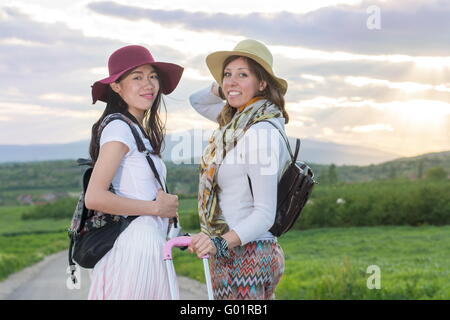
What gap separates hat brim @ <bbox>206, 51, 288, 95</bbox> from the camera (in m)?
3.32

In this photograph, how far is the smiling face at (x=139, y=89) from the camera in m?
3.37

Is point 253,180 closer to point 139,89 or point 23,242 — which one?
point 139,89

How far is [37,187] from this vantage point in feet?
197

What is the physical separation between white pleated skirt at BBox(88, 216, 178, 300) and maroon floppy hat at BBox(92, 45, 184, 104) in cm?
71

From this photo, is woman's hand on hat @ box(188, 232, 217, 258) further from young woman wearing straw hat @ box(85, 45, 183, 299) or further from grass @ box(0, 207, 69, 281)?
grass @ box(0, 207, 69, 281)

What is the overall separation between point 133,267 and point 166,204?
0.33 metres

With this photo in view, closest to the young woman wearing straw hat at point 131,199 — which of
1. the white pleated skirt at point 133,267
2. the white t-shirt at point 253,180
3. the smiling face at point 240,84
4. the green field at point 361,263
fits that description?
the white pleated skirt at point 133,267

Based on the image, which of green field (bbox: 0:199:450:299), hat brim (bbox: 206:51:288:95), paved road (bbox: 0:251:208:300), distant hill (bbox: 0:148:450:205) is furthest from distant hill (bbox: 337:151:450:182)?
hat brim (bbox: 206:51:288:95)

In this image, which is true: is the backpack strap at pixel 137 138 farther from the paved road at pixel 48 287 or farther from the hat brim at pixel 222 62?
the paved road at pixel 48 287

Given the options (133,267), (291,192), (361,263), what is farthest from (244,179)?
(361,263)

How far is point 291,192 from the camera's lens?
330 centimetres

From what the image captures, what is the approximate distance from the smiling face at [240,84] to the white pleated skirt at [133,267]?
72cm

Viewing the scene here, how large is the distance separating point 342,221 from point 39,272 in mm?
14853
